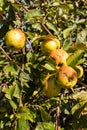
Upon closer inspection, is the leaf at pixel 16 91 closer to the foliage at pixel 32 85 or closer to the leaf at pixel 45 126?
the foliage at pixel 32 85

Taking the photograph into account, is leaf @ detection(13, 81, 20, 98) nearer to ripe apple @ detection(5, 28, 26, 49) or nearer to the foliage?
the foliage

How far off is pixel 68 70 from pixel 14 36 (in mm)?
357

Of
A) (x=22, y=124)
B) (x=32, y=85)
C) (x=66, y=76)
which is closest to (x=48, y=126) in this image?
(x=22, y=124)

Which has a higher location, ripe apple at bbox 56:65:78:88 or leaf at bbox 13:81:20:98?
ripe apple at bbox 56:65:78:88

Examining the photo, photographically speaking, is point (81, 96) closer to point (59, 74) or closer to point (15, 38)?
point (59, 74)

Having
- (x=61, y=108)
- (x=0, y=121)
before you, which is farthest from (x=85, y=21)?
(x=0, y=121)

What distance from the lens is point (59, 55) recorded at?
159 centimetres

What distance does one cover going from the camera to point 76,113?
1.65 metres

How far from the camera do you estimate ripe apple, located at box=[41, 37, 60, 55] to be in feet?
5.59

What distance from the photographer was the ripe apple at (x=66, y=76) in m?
1.54

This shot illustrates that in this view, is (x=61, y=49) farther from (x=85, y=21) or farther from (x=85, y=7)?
(x=85, y=7)

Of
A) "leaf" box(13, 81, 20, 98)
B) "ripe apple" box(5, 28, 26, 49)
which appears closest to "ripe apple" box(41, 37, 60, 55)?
"ripe apple" box(5, 28, 26, 49)

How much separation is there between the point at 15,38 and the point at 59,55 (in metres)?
0.30

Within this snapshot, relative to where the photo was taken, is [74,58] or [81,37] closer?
[74,58]
